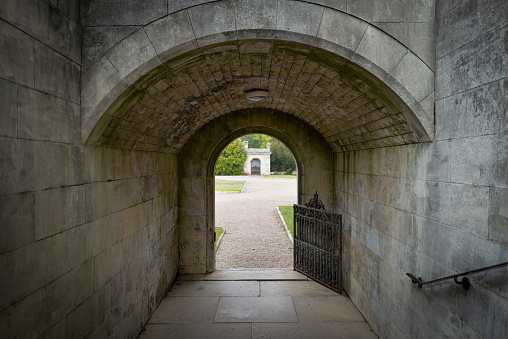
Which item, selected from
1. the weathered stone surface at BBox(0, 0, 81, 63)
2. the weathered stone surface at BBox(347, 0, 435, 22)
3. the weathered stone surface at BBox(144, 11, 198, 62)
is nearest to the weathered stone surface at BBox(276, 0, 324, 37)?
the weathered stone surface at BBox(347, 0, 435, 22)

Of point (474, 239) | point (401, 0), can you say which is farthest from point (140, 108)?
point (474, 239)

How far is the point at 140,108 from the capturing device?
14.3ft

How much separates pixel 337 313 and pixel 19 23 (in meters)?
6.10

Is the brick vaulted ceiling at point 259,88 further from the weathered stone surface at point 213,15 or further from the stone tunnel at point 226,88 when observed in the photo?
the weathered stone surface at point 213,15

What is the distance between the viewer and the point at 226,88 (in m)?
5.67

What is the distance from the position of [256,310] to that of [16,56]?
5.31 m

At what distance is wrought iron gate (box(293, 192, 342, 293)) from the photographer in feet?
22.5

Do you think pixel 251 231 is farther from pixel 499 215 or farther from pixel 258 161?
pixel 258 161

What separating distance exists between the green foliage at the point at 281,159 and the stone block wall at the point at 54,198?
153ft

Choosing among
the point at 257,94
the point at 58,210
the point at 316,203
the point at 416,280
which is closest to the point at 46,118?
the point at 58,210

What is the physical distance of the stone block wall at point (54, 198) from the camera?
2486mm

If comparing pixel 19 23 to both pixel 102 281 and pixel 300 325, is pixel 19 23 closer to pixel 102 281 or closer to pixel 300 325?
pixel 102 281

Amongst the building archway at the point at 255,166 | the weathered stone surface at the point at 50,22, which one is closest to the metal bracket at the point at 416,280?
the weathered stone surface at the point at 50,22

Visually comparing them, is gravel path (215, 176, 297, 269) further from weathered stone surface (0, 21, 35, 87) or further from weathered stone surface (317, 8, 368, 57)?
weathered stone surface (0, 21, 35, 87)
